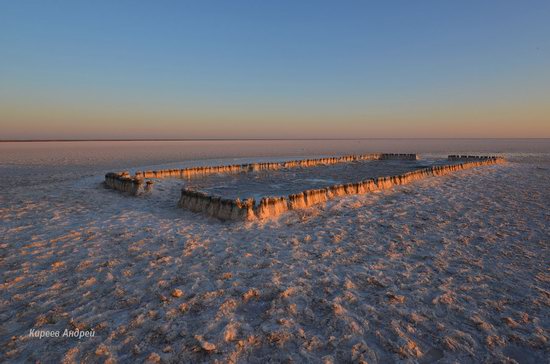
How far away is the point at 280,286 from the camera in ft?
15.6

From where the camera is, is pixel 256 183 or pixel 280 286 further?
pixel 256 183

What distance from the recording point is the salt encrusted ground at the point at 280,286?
341 centimetres

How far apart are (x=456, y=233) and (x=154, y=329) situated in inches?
270

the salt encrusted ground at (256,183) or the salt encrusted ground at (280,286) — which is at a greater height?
the salt encrusted ground at (256,183)

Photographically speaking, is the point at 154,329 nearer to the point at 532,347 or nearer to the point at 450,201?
the point at 532,347

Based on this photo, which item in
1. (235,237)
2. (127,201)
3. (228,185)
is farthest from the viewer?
(228,185)

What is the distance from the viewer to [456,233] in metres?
7.27

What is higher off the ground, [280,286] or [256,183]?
[256,183]

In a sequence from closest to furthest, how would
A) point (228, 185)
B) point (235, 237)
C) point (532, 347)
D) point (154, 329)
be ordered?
point (532, 347)
point (154, 329)
point (235, 237)
point (228, 185)

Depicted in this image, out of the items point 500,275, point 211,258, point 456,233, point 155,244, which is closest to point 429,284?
point 500,275

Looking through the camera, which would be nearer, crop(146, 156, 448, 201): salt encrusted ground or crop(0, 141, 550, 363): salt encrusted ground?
crop(0, 141, 550, 363): salt encrusted ground

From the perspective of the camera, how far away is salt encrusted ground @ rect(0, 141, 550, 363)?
341 cm

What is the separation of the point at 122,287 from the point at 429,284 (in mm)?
4795

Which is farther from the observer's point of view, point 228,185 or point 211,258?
point 228,185
